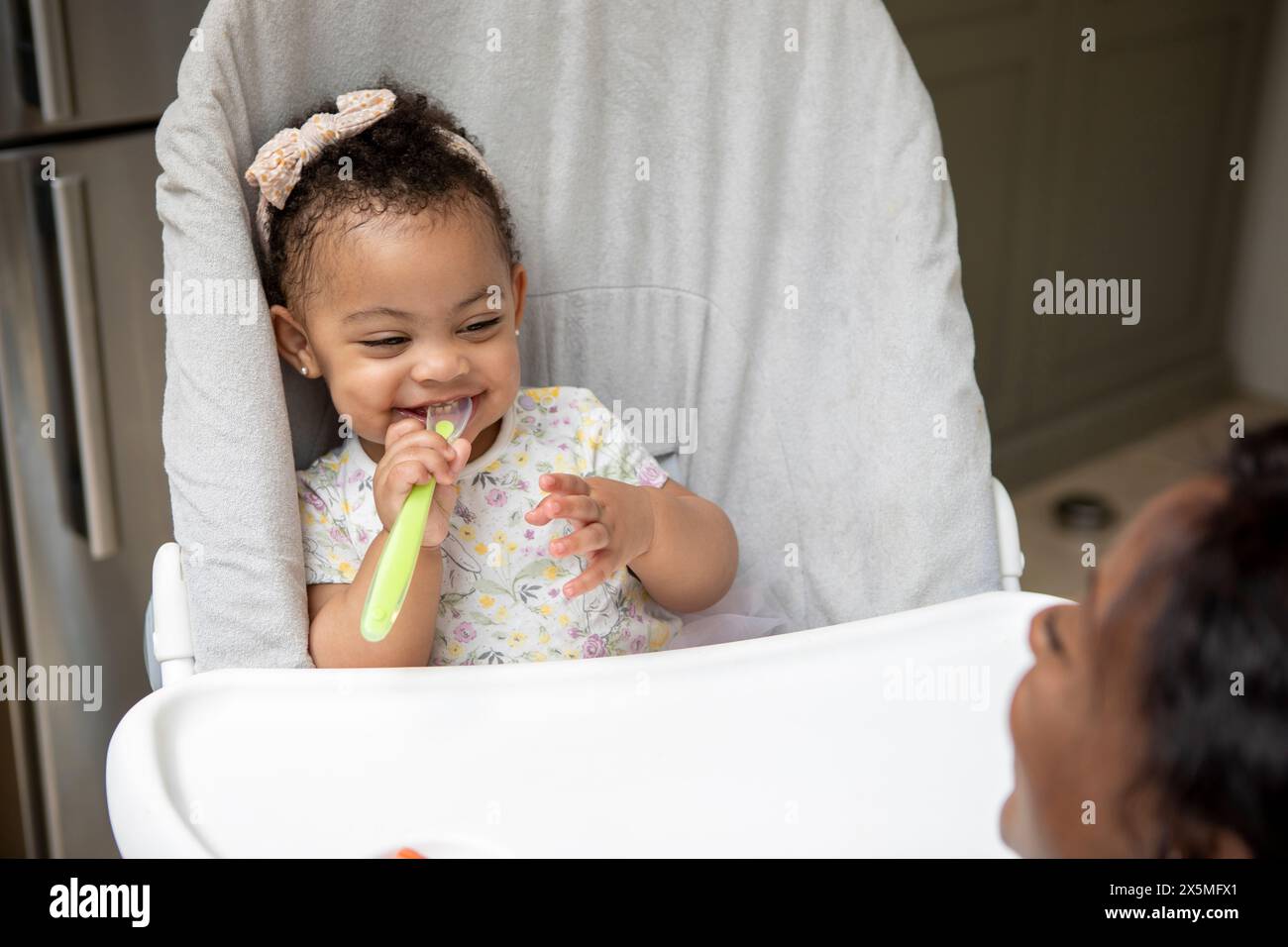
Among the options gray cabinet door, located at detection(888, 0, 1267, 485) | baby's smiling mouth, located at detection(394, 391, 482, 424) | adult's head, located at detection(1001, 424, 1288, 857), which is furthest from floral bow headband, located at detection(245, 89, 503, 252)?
→ gray cabinet door, located at detection(888, 0, 1267, 485)

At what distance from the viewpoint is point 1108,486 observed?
86.1 inches

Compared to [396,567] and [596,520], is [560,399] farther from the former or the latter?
[396,567]

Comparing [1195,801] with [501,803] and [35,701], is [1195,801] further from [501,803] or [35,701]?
[35,701]

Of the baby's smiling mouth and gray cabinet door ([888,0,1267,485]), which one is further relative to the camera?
gray cabinet door ([888,0,1267,485])

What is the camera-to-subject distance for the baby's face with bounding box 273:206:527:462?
0.86m

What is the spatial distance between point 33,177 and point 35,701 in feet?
1.68

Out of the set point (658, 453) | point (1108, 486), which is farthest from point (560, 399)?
point (1108, 486)

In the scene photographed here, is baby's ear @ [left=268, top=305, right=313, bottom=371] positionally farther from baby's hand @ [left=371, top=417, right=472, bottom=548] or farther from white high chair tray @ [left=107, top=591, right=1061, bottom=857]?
white high chair tray @ [left=107, top=591, right=1061, bottom=857]

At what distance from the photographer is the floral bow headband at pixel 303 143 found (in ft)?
2.83

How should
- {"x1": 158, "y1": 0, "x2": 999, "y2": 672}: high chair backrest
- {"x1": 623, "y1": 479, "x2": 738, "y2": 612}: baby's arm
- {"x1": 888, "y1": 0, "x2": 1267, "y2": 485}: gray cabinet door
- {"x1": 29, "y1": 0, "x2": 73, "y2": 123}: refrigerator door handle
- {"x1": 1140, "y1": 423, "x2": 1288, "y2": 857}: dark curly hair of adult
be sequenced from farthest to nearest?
{"x1": 888, "y1": 0, "x2": 1267, "y2": 485}: gray cabinet door
{"x1": 29, "y1": 0, "x2": 73, "y2": 123}: refrigerator door handle
{"x1": 623, "y1": 479, "x2": 738, "y2": 612}: baby's arm
{"x1": 158, "y1": 0, "x2": 999, "y2": 672}: high chair backrest
{"x1": 1140, "y1": 423, "x2": 1288, "y2": 857}: dark curly hair of adult

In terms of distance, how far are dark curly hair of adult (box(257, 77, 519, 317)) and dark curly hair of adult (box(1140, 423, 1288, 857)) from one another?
1.85 feet

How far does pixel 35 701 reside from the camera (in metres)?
1.32

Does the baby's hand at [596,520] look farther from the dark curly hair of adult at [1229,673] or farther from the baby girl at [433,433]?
the dark curly hair of adult at [1229,673]
